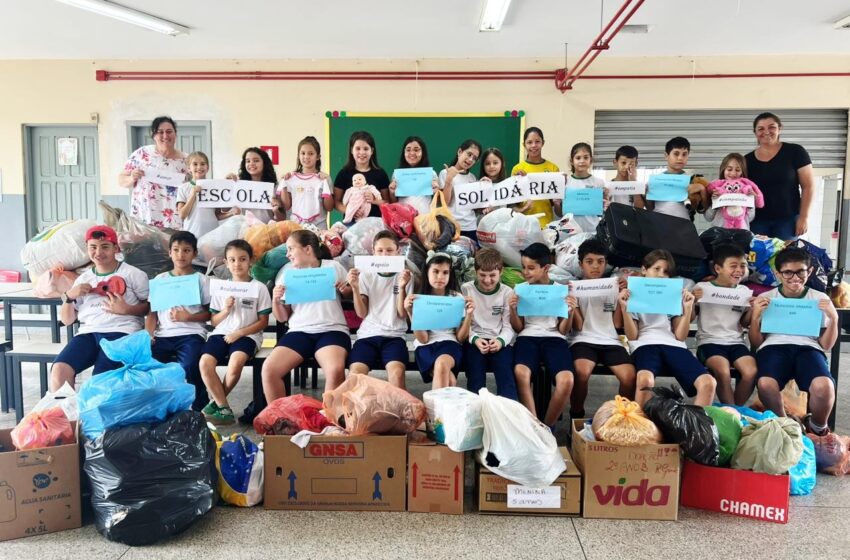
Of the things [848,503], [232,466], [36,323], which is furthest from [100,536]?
[36,323]

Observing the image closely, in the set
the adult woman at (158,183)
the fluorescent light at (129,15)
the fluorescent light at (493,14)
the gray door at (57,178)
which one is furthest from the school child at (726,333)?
the gray door at (57,178)

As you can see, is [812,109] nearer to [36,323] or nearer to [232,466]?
[232,466]

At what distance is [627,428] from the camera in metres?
2.29

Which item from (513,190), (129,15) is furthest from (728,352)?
(129,15)

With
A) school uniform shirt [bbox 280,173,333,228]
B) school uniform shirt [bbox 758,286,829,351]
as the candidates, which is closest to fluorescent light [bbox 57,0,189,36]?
school uniform shirt [bbox 280,173,333,228]

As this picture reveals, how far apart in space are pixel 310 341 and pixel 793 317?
2564mm

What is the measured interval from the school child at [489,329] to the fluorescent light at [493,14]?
2.87 m

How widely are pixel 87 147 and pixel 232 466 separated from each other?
20.9ft

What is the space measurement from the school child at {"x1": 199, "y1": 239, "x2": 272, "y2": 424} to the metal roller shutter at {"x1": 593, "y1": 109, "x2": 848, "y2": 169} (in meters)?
4.97

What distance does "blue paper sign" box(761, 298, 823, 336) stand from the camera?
302 cm

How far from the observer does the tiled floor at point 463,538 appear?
6.72 ft

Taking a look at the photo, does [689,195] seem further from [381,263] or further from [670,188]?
[381,263]

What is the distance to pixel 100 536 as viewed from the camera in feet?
6.97

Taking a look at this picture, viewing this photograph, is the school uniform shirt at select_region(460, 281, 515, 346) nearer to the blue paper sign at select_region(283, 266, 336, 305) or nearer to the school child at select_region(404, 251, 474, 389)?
the school child at select_region(404, 251, 474, 389)
